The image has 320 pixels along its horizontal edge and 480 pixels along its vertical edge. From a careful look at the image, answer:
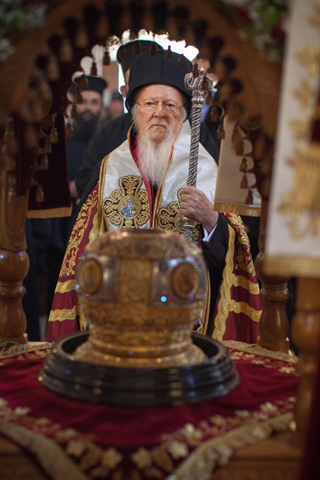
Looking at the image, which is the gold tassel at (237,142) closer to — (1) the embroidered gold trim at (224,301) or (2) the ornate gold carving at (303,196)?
(2) the ornate gold carving at (303,196)

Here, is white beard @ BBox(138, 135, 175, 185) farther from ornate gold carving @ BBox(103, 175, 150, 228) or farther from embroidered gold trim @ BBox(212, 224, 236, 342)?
embroidered gold trim @ BBox(212, 224, 236, 342)

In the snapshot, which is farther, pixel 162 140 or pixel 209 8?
pixel 162 140

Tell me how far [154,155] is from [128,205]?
390 mm

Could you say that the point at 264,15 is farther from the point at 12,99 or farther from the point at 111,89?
the point at 111,89

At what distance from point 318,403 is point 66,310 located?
182cm

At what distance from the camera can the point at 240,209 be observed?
76.8 inches

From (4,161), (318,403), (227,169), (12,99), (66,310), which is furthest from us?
(66,310)

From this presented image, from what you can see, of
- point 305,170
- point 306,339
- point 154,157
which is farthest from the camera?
point 154,157

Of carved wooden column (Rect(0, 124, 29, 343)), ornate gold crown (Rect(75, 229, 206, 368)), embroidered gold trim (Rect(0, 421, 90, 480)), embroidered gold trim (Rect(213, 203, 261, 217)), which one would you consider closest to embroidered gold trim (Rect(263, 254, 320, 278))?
ornate gold crown (Rect(75, 229, 206, 368))

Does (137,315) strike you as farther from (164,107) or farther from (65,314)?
(164,107)

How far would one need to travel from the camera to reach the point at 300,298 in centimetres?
115

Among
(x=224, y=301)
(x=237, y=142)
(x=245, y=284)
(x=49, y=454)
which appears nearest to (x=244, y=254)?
(x=245, y=284)

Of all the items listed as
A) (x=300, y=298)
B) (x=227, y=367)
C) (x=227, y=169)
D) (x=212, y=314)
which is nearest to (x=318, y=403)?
(x=300, y=298)

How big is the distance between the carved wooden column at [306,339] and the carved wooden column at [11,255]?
3.61ft
